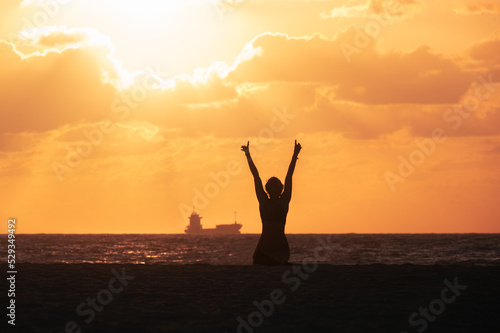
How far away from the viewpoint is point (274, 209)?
41.7 feet

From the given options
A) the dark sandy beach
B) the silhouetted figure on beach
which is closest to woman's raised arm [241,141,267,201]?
the silhouetted figure on beach

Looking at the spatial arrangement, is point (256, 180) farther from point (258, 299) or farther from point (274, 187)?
point (258, 299)

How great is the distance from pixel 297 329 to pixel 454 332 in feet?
6.06

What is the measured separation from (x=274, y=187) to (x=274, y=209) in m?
0.42

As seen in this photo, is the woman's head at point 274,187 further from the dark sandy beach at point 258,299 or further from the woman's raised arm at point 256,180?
the dark sandy beach at point 258,299

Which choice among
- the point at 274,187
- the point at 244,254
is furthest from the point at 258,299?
the point at 244,254

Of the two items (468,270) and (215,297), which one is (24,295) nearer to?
(215,297)

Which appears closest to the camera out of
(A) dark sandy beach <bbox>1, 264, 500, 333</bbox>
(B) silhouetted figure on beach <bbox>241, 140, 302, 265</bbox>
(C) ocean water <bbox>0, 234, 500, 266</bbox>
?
(A) dark sandy beach <bbox>1, 264, 500, 333</bbox>

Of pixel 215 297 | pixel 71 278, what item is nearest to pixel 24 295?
pixel 71 278

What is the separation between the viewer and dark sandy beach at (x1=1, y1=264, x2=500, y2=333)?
8.15 metres

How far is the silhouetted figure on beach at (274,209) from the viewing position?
12711 millimetres

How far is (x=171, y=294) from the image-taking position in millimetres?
10242

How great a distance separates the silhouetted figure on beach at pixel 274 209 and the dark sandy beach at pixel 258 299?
0.46 m

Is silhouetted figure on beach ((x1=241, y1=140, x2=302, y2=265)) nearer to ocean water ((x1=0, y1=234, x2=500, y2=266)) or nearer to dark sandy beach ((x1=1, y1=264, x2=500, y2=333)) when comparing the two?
dark sandy beach ((x1=1, y1=264, x2=500, y2=333))
